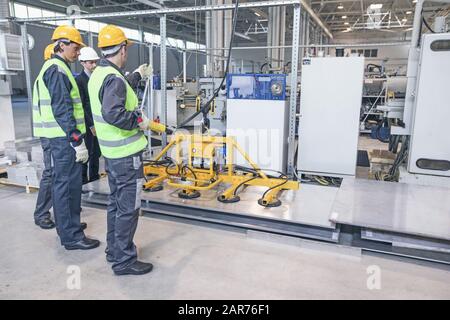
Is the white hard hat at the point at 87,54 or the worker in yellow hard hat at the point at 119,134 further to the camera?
the white hard hat at the point at 87,54

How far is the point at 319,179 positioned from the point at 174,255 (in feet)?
8.71

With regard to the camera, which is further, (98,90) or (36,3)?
(36,3)

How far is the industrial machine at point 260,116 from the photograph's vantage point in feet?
14.7

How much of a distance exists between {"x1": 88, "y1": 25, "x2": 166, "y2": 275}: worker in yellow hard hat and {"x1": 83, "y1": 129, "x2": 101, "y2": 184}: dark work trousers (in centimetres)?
196

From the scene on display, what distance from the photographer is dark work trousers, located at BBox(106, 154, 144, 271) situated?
234 centimetres

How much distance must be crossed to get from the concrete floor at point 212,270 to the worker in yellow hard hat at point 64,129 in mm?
251

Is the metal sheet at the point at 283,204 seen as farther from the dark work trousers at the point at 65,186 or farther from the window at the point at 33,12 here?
the window at the point at 33,12

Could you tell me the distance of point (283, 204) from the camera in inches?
134

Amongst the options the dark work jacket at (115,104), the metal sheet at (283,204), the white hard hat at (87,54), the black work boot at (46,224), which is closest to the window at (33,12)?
the white hard hat at (87,54)

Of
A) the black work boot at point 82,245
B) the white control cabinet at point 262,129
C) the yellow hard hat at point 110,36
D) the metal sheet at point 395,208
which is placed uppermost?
the yellow hard hat at point 110,36

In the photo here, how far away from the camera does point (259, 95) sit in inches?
179
